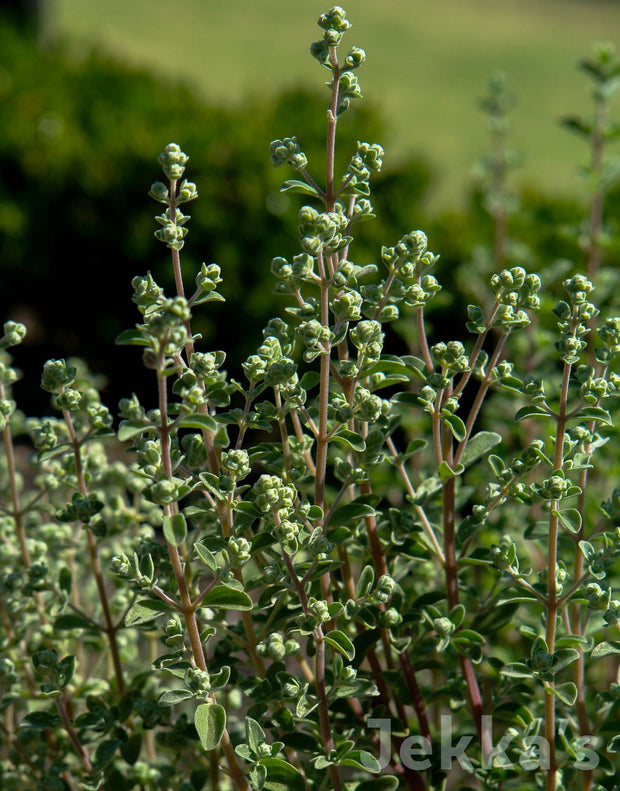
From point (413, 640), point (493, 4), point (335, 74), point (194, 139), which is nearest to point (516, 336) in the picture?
point (413, 640)

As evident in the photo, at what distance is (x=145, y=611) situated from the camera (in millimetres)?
1563

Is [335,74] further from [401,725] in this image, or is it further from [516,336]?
[516,336]

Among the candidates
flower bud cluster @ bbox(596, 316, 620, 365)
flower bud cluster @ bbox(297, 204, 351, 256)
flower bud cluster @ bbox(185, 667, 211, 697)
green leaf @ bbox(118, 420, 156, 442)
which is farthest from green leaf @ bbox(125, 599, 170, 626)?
flower bud cluster @ bbox(596, 316, 620, 365)

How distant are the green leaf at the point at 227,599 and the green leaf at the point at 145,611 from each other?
81 mm

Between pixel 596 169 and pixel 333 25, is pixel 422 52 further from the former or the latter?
pixel 333 25

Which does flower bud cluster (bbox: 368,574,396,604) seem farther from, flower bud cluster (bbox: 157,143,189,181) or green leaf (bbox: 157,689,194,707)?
flower bud cluster (bbox: 157,143,189,181)

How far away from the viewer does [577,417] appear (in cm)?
159

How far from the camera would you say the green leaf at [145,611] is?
1.54 meters

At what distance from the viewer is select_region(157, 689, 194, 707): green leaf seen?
1.50 metres

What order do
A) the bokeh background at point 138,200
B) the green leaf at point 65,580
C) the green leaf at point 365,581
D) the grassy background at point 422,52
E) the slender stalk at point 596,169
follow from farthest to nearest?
the grassy background at point 422,52, the bokeh background at point 138,200, the slender stalk at point 596,169, the green leaf at point 65,580, the green leaf at point 365,581

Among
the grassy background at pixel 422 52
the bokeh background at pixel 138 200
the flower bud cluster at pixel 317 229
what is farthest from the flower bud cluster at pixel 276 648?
the grassy background at pixel 422 52

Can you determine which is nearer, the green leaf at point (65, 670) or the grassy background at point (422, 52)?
the green leaf at point (65, 670)

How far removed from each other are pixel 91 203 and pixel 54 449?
5291 mm

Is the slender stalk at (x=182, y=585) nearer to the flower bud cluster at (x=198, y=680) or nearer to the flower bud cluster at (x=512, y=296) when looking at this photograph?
the flower bud cluster at (x=198, y=680)
